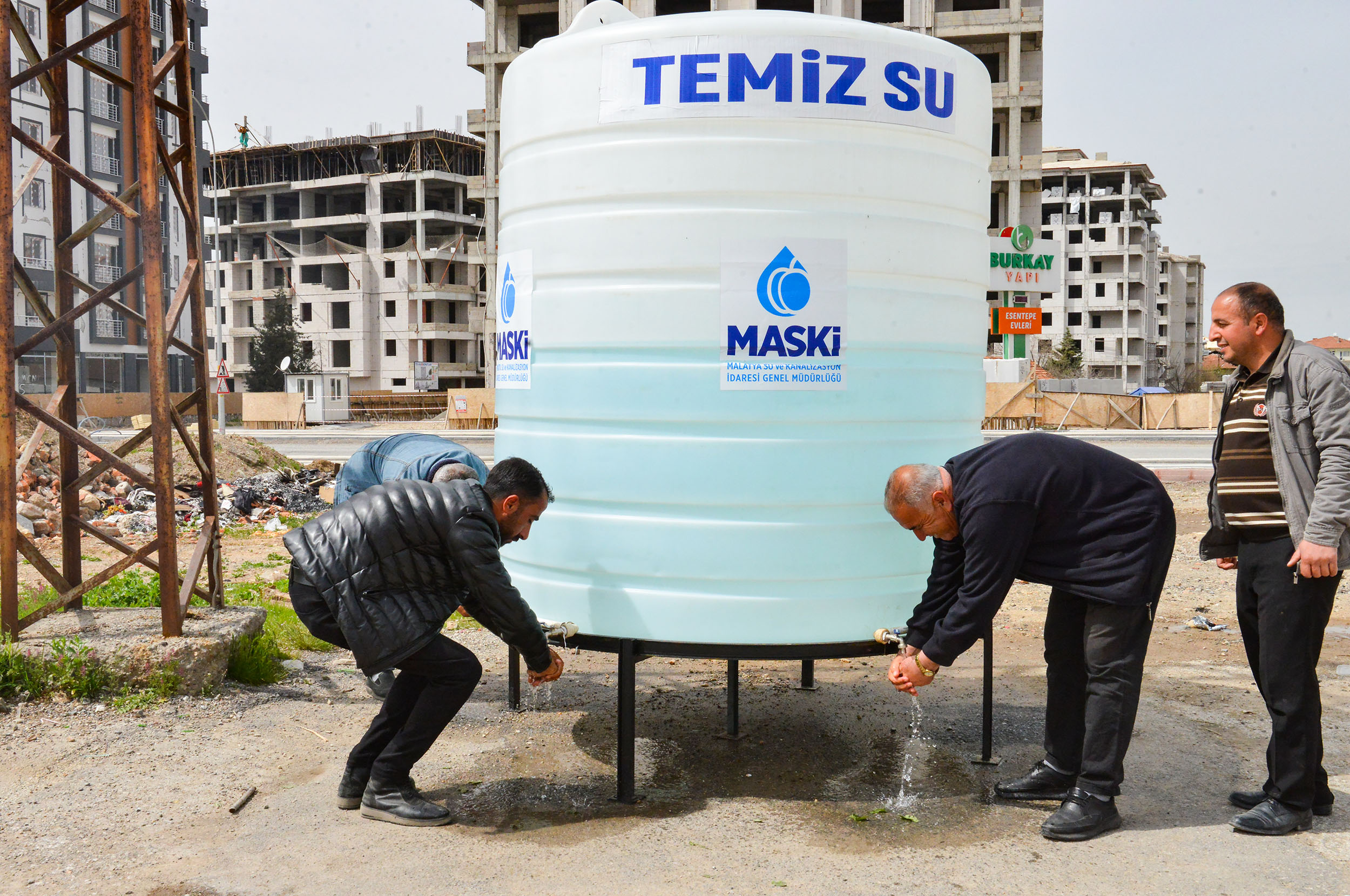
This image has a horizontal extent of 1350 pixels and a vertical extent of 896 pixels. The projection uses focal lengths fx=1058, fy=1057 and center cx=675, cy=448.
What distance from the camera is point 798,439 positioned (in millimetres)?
3924

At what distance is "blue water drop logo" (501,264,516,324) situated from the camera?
441 cm

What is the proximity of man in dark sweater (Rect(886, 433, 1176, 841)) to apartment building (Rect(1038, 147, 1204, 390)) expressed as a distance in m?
78.0

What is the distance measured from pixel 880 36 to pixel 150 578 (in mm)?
7150

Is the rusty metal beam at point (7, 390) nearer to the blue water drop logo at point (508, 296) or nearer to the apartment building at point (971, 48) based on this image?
the blue water drop logo at point (508, 296)

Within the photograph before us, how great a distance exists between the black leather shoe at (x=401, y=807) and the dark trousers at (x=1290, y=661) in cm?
307

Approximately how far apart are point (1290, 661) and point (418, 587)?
10.4ft

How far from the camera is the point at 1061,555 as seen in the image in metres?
3.82

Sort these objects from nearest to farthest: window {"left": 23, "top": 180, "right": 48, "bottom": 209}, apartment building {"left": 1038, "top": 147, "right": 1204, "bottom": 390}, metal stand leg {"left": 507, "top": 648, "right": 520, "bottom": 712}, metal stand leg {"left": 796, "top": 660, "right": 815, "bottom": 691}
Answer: metal stand leg {"left": 507, "top": 648, "right": 520, "bottom": 712} → metal stand leg {"left": 796, "top": 660, "right": 815, "bottom": 691} → window {"left": 23, "top": 180, "right": 48, "bottom": 209} → apartment building {"left": 1038, "top": 147, "right": 1204, "bottom": 390}

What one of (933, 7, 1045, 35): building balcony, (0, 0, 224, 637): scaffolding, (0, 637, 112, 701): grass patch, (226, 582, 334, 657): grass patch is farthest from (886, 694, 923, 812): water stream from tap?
(933, 7, 1045, 35): building balcony

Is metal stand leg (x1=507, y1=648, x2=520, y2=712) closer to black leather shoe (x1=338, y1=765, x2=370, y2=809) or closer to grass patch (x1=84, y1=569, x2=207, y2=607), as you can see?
black leather shoe (x1=338, y1=765, x2=370, y2=809)

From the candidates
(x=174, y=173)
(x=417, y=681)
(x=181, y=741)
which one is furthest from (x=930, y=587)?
(x=174, y=173)

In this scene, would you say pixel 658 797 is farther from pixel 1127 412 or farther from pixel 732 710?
pixel 1127 412

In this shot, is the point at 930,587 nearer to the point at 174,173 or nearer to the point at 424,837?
the point at 424,837

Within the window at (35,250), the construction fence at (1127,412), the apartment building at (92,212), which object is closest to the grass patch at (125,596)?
the construction fence at (1127,412)
